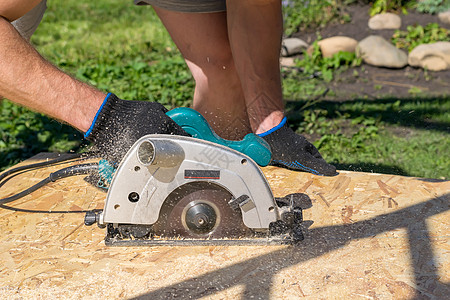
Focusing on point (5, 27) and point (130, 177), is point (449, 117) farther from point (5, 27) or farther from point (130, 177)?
point (5, 27)

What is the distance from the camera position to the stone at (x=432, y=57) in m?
4.34

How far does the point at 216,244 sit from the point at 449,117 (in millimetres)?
2340

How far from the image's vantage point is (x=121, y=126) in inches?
70.1

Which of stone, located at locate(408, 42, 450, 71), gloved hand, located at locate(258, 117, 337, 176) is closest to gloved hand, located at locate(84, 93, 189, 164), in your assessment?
gloved hand, located at locate(258, 117, 337, 176)

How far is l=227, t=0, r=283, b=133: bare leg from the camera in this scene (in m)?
2.38

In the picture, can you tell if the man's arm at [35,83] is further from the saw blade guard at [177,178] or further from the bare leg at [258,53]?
the bare leg at [258,53]

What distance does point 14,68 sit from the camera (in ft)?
5.70

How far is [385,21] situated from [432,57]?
768mm

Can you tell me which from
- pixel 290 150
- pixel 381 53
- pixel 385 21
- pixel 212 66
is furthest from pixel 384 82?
pixel 290 150

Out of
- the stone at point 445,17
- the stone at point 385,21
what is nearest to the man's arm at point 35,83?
the stone at point 385,21

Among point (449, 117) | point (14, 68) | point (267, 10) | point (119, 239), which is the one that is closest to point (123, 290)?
point (119, 239)

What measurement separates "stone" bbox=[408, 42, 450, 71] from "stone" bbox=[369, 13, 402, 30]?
2.01ft

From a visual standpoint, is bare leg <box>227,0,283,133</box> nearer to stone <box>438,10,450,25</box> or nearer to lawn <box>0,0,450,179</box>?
lawn <box>0,0,450,179</box>

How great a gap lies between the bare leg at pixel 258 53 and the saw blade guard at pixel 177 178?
70cm
